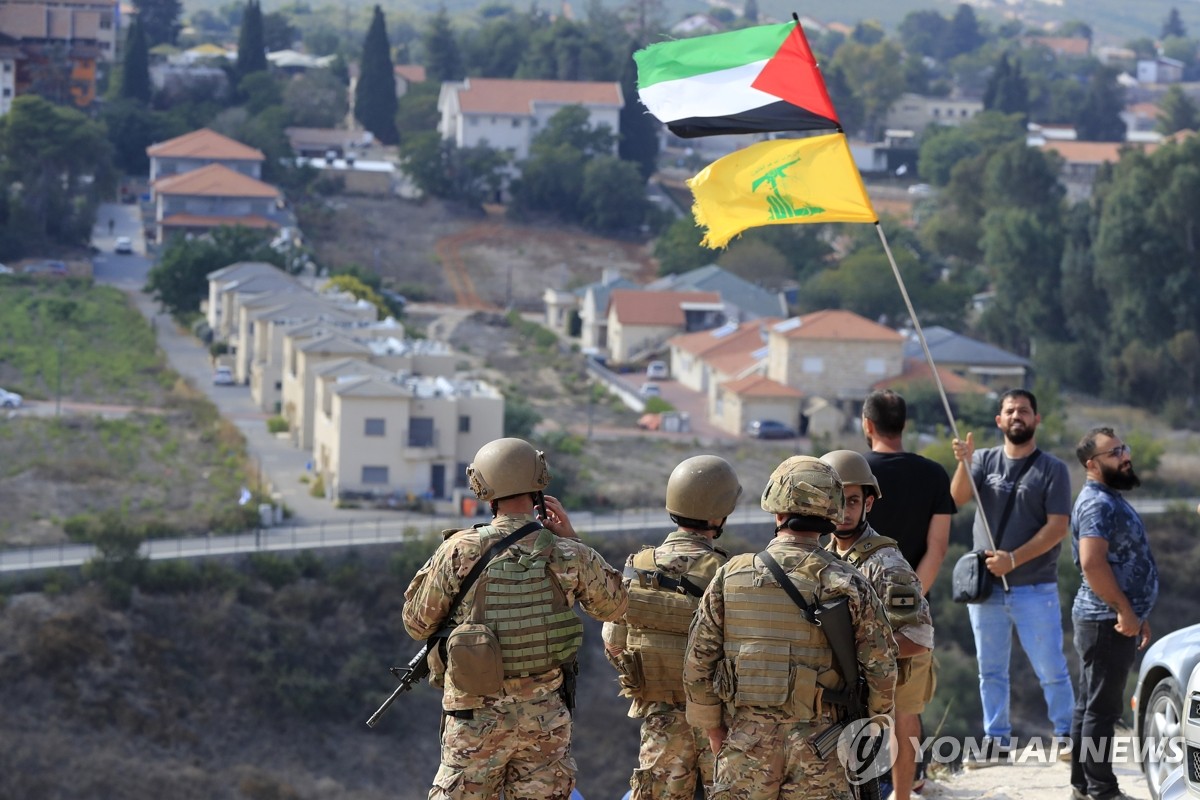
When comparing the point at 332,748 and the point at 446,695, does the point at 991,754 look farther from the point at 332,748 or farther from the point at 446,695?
the point at 332,748

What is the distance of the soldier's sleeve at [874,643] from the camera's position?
453cm

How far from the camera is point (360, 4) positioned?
17438cm

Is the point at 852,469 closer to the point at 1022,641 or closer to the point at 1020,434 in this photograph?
the point at 1020,434

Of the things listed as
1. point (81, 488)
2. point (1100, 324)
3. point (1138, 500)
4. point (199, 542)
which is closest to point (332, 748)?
point (199, 542)

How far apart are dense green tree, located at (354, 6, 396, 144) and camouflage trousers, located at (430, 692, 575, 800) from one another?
70.3 meters

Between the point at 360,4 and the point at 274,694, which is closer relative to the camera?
the point at 274,694

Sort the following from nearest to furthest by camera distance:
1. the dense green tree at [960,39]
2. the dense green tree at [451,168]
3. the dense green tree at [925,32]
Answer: the dense green tree at [451,168]
the dense green tree at [925,32]
the dense green tree at [960,39]

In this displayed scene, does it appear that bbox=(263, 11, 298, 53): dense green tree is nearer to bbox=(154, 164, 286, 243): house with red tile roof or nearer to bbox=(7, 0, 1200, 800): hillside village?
bbox=(7, 0, 1200, 800): hillside village

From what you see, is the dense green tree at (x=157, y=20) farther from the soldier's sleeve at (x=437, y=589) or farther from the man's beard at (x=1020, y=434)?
the soldier's sleeve at (x=437, y=589)

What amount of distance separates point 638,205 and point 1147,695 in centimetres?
5933

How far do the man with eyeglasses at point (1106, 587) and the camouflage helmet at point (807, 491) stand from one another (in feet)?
5.04

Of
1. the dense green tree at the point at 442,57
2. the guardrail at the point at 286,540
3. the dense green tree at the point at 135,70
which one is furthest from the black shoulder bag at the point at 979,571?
the dense green tree at the point at 442,57

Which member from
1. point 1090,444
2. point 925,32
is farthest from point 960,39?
point 1090,444

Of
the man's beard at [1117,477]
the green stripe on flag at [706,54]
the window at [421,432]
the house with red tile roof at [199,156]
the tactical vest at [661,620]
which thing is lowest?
the window at [421,432]
